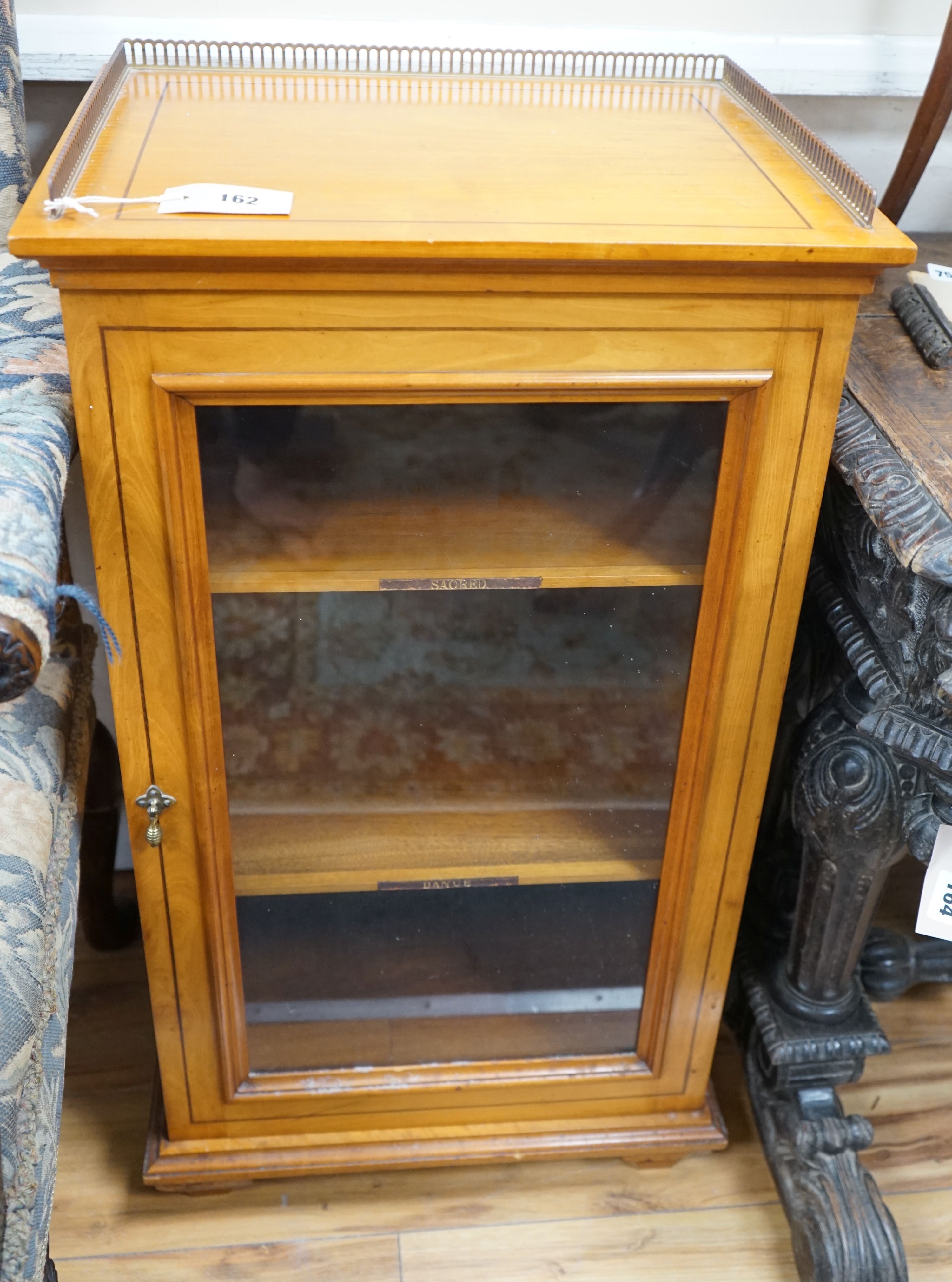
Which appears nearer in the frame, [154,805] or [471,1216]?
[154,805]

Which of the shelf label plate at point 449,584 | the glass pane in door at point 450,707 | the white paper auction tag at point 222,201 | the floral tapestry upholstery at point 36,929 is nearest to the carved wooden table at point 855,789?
the glass pane in door at point 450,707

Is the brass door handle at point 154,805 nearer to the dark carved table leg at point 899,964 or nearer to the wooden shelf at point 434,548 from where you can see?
the wooden shelf at point 434,548

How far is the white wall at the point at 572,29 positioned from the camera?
0.93 meters

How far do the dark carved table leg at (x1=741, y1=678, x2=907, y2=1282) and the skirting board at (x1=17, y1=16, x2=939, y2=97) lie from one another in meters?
0.55

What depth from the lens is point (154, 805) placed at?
30.5 inches

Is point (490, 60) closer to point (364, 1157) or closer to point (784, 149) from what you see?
point (784, 149)

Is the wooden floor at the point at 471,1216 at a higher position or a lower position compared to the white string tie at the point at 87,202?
lower

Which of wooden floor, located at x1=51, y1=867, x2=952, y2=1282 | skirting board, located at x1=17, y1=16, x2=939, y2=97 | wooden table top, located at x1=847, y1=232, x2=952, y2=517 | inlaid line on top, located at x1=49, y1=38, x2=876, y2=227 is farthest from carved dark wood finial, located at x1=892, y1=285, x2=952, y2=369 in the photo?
wooden floor, located at x1=51, y1=867, x2=952, y2=1282

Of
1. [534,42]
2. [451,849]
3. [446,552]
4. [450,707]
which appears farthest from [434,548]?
[534,42]

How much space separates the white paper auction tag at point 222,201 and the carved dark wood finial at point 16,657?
0.24m

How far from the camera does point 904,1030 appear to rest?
117 centimetres

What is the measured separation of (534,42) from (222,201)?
19.3 inches

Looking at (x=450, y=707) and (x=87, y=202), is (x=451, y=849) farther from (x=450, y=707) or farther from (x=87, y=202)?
(x=87, y=202)

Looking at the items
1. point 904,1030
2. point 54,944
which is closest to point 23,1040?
point 54,944
